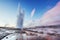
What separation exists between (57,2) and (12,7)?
2.10 feet

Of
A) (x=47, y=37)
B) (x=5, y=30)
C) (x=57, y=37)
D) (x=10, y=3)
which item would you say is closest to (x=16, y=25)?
(x=5, y=30)

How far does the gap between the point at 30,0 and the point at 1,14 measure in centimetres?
47

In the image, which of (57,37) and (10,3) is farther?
(10,3)

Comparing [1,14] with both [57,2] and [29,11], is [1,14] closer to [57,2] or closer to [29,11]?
[29,11]

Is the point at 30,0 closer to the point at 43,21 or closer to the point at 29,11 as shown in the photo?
the point at 29,11

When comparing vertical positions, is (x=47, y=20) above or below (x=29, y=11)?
below

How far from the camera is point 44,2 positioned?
6.03ft

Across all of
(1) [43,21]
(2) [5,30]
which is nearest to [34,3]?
(1) [43,21]

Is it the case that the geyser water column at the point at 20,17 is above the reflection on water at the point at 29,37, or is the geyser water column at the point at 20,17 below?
above

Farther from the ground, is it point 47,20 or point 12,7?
point 12,7

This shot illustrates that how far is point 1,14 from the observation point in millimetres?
1918

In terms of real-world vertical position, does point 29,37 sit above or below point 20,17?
below

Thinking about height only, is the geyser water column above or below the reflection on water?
above

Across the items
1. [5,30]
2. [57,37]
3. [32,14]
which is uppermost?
[32,14]
